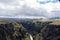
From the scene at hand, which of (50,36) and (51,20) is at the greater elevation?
(51,20)

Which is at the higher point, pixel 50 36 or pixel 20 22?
pixel 20 22

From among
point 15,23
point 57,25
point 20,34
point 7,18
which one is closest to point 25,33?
point 20,34

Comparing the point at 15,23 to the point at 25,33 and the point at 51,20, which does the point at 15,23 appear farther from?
the point at 51,20

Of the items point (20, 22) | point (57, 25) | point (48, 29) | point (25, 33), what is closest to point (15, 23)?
point (20, 22)

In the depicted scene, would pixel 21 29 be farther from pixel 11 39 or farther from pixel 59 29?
pixel 59 29

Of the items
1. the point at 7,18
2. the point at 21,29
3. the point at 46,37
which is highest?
the point at 7,18
